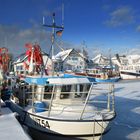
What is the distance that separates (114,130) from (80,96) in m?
2.22

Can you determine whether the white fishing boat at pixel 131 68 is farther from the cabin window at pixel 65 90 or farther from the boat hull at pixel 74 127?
the boat hull at pixel 74 127

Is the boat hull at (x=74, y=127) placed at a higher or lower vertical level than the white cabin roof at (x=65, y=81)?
lower

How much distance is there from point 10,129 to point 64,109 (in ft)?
7.42

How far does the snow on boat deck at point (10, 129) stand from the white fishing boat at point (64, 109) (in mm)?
922

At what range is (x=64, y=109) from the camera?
931 cm

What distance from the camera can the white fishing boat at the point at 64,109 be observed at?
8320mm

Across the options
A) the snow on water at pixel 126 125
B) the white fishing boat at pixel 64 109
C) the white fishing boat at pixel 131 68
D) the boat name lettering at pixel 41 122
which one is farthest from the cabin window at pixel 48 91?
the white fishing boat at pixel 131 68

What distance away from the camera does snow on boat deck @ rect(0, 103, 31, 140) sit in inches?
276

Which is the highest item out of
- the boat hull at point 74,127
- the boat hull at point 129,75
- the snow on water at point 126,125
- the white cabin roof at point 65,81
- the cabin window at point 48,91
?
the white cabin roof at point 65,81

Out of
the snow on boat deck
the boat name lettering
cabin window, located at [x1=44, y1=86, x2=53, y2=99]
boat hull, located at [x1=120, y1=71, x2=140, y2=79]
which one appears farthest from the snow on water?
boat hull, located at [x1=120, y1=71, x2=140, y2=79]

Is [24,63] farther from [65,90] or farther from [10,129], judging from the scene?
[10,129]

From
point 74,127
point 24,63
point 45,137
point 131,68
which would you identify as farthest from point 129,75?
point 74,127

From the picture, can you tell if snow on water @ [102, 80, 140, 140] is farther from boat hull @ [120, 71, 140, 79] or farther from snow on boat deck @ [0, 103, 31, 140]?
boat hull @ [120, 71, 140, 79]

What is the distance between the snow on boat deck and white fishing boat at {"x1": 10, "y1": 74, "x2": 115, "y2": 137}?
Answer: 36.3 inches
